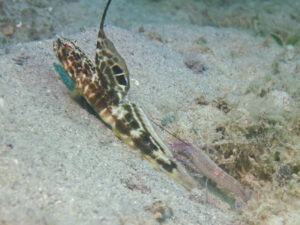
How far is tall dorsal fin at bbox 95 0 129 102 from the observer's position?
3256 mm

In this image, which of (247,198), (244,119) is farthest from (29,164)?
(244,119)

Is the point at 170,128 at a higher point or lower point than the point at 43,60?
lower

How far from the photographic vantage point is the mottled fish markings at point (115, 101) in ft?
10.7

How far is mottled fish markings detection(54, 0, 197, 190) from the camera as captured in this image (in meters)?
3.26

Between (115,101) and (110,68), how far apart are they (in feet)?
1.44

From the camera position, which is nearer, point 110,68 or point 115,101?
point 110,68

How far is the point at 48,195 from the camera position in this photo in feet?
7.51

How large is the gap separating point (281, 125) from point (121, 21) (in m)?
6.35

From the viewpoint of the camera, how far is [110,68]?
3322 millimetres

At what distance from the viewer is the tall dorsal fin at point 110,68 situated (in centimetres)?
326

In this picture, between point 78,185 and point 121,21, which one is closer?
point 78,185

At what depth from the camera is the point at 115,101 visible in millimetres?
3461

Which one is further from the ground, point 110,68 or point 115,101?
point 110,68

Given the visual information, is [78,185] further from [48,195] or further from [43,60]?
[43,60]
